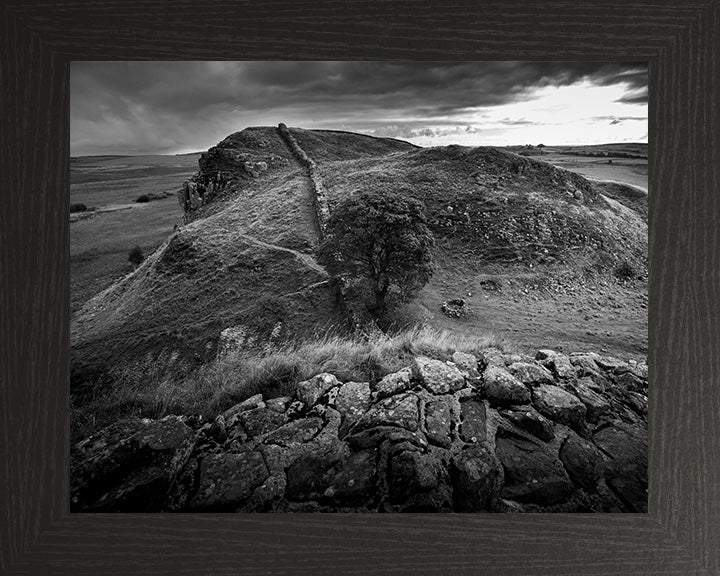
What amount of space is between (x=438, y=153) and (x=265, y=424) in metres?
1.97

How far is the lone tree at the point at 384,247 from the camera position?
2750mm

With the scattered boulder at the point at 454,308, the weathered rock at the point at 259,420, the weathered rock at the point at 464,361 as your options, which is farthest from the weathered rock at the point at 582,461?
the weathered rock at the point at 259,420

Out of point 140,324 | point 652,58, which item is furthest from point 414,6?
point 140,324

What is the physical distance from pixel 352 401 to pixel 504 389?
3.04ft

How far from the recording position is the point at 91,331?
2.55 meters

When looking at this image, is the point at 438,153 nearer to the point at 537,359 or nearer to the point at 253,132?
the point at 253,132

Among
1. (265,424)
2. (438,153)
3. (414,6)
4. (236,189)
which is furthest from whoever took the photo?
(236,189)

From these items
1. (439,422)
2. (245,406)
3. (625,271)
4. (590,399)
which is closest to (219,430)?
(245,406)

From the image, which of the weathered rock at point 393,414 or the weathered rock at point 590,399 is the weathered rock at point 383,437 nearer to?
the weathered rock at point 393,414

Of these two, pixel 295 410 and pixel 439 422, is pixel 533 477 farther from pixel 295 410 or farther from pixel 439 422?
pixel 295 410

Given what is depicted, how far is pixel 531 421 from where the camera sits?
8.59 ft

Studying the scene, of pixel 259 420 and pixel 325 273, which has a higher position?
pixel 325 273

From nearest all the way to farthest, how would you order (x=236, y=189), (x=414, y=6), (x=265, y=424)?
1. (x=414, y=6)
2. (x=265, y=424)
3. (x=236, y=189)

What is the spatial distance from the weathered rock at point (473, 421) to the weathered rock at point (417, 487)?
263 mm
